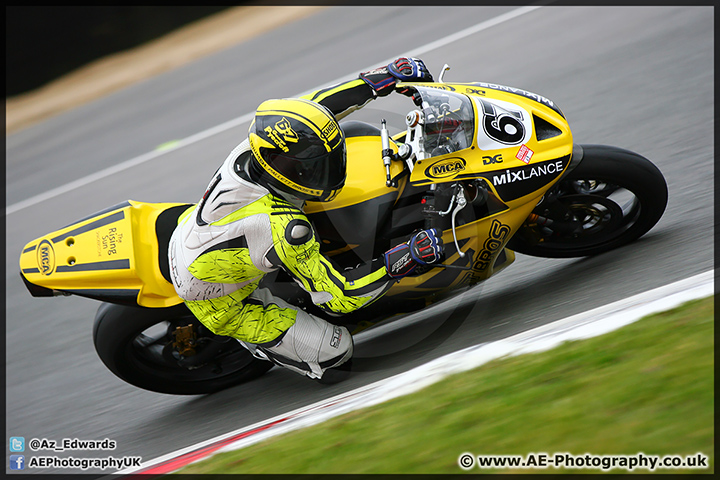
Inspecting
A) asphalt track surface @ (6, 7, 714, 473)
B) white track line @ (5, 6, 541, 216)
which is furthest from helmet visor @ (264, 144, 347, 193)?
white track line @ (5, 6, 541, 216)

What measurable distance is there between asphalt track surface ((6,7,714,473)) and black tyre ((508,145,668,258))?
0.15 meters

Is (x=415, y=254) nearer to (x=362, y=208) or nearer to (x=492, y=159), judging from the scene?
(x=362, y=208)

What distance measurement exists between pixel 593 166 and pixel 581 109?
7.81 ft

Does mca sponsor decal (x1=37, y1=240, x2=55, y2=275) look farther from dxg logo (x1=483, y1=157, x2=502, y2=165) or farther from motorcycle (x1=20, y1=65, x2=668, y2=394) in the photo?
dxg logo (x1=483, y1=157, x2=502, y2=165)

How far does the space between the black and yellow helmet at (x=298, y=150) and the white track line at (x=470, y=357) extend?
103 cm

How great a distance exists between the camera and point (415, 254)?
3086mm

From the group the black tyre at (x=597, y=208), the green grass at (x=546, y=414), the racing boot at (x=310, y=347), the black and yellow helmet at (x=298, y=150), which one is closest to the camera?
the green grass at (x=546, y=414)

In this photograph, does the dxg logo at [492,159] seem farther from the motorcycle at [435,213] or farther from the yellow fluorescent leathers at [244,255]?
the yellow fluorescent leathers at [244,255]

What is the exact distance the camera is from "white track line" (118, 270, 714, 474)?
3.05 m

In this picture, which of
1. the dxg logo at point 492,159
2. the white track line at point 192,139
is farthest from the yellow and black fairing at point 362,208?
the white track line at point 192,139

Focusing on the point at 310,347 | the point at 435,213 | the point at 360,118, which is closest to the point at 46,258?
the point at 310,347

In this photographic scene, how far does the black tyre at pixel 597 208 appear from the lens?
11.3ft

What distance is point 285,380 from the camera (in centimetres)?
416

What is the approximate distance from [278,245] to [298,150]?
1.50ft
